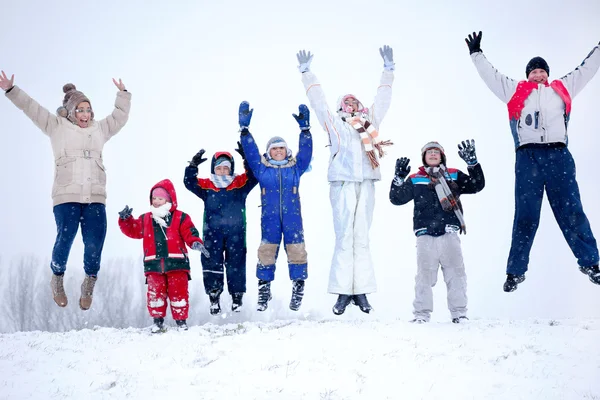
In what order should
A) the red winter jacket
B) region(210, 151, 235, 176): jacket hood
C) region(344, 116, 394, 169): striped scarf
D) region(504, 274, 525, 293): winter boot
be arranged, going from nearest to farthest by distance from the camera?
region(504, 274, 525, 293): winter boot < the red winter jacket < region(344, 116, 394, 169): striped scarf < region(210, 151, 235, 176): jacket hood

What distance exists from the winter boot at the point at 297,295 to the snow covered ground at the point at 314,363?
566 millimetres

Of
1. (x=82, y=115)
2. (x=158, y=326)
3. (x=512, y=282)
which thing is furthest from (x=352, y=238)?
(x=82, y=115)

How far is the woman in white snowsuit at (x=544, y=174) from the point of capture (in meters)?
7.37

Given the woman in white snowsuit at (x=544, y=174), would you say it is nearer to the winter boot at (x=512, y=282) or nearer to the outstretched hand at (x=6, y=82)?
the winter boot at (x=512, y=282)

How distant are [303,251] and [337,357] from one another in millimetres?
2367

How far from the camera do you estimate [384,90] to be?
871 cm

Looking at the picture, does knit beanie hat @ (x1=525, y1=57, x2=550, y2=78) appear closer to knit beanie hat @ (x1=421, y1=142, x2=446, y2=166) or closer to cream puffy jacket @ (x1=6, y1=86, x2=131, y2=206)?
knit beanie hat @ (x1=421, y1=142, x2=446, y2=166)

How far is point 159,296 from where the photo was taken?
7.59m

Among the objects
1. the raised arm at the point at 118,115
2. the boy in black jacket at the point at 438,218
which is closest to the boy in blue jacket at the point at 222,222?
the raised arm at the point at 118,115

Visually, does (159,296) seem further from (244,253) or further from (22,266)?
(22,266)

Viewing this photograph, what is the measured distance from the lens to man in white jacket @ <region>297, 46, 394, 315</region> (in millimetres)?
7844

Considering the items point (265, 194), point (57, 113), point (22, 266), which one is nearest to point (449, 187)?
point (265, 194)

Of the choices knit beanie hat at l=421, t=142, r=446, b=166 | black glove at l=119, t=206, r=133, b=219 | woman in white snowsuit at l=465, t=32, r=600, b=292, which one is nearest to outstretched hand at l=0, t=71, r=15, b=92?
black glove at l=119, t=206, r=133, b=219

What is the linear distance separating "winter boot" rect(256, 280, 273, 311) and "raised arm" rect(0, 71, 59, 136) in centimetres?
396
